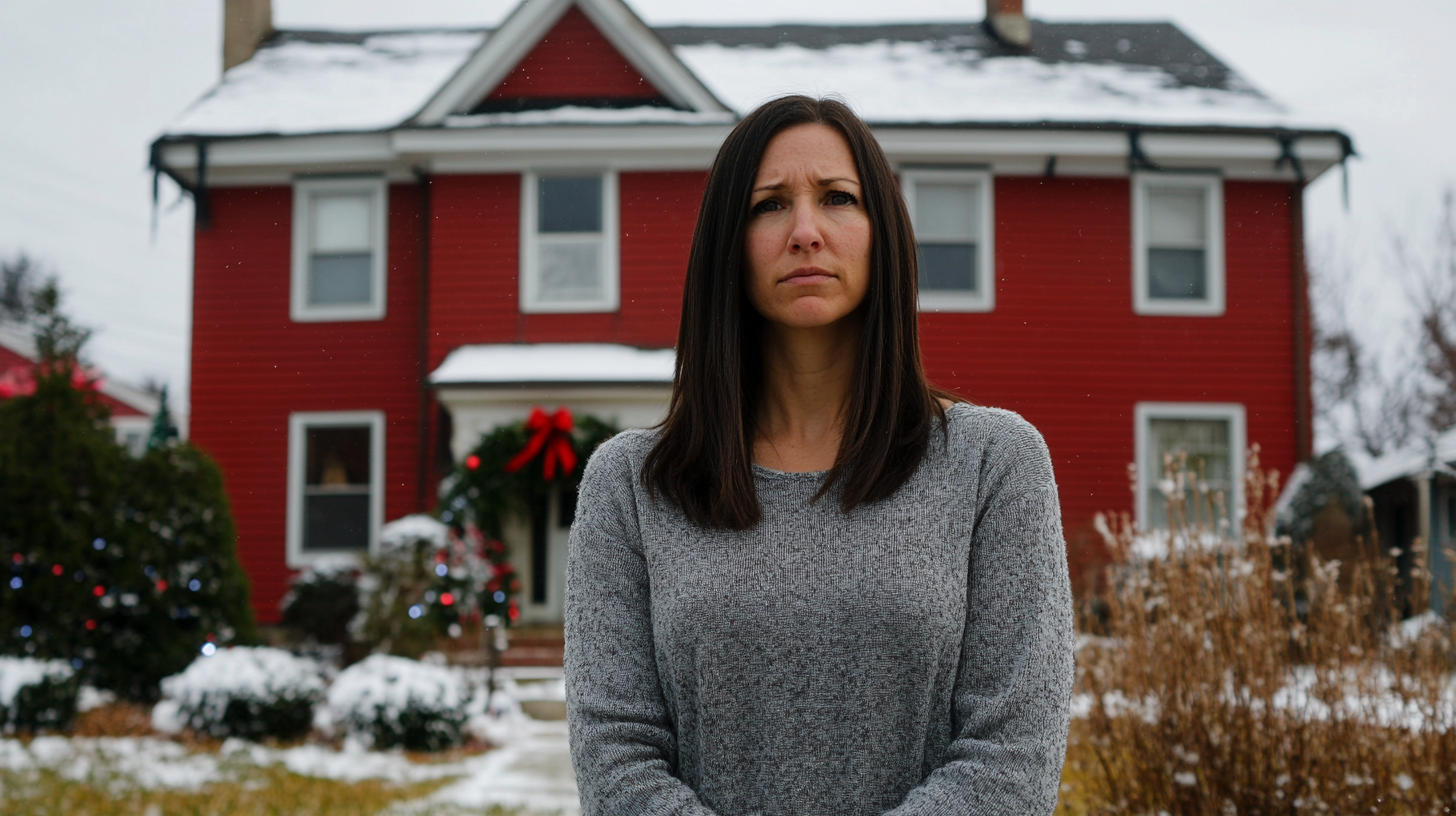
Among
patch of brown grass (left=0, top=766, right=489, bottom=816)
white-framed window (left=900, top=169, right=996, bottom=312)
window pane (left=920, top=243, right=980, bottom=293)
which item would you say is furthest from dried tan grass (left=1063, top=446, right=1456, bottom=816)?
window pane (left=920, top=243, right=980, bottom=293)

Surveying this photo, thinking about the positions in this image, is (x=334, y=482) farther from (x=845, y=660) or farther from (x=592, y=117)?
(x=845, y=660)

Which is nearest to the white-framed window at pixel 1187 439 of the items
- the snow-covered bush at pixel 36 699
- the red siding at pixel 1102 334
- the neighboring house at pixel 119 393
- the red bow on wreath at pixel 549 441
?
the red siding at pixel 1102 334

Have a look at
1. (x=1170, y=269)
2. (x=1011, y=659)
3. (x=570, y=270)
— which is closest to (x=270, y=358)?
(x=570, y=270)

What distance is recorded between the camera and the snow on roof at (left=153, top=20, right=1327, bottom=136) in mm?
11297

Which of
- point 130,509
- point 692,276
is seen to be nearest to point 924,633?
point 692,276

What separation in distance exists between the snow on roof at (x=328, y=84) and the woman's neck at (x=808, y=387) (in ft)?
33.6

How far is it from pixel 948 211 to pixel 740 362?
1038 centimetres

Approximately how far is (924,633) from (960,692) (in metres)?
0.11

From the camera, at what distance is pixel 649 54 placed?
1108 centimetres

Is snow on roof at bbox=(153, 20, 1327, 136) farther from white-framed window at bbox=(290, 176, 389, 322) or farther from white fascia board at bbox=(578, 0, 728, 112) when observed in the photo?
white-framed window at bbox=(290, 176, 389, 322)

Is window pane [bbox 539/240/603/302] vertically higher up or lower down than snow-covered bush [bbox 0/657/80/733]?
higher up

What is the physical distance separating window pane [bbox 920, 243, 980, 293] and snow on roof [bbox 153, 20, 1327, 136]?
1.34 metres

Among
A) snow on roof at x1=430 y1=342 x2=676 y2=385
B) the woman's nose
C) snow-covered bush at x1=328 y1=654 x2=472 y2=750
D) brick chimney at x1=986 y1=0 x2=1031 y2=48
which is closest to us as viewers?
the woman's nose

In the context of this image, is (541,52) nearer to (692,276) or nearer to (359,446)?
(359,446)
